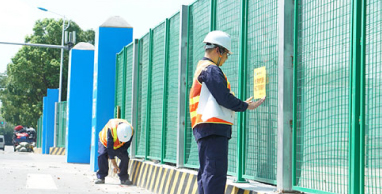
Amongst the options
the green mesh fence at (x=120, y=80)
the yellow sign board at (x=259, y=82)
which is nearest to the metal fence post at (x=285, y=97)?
the yellow sign board at (x=259, y=82)

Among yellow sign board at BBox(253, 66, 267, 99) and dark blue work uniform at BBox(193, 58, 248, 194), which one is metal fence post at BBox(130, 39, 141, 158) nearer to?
yellow sign board at BBox(253, 66, 267, 99)

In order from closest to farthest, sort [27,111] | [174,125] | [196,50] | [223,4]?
[223,4]
[196,50]
[174,125]
[27,111]

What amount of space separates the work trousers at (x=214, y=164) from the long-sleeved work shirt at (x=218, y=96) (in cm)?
7

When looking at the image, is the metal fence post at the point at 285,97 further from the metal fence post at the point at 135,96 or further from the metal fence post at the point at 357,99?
the metal fence post at the point at 135,96

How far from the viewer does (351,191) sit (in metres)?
5.04

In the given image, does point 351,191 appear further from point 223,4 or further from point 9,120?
point 9,120

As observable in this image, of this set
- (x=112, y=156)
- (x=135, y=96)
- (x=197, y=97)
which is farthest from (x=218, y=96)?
(x=135, y=96)

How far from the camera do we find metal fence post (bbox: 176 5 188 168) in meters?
9.84

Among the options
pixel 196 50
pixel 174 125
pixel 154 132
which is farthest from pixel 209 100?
pixel 154 132

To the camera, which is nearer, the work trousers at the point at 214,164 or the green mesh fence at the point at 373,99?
the green mesh fence at the point at 373,99

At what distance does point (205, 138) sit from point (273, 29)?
5.29ft

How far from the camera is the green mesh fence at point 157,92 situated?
11.6 m

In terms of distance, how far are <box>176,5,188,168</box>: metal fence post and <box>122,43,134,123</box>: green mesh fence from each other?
4.25m

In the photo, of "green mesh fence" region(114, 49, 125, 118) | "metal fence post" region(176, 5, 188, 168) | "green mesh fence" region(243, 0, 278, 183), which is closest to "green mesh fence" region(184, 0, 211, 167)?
"metal fence post" region(176, 5, 188, 168)
